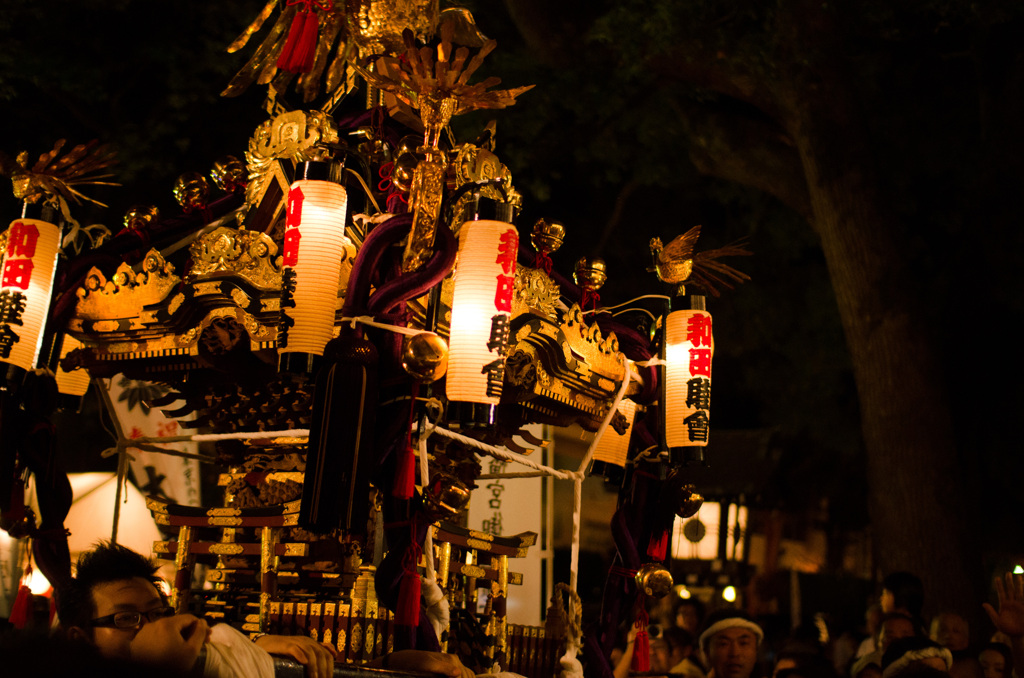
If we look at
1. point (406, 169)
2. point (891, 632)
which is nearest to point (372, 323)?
point (406, 169)

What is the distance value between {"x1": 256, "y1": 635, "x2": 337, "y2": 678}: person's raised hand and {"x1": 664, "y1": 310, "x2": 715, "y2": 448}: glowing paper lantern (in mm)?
3236

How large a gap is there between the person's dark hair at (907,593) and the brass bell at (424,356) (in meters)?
3.42

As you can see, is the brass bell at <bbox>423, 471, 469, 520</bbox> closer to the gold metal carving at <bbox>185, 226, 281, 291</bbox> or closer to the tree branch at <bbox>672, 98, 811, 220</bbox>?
the gold metal carving at <bbox>185, 226, 281, 291</bbox>

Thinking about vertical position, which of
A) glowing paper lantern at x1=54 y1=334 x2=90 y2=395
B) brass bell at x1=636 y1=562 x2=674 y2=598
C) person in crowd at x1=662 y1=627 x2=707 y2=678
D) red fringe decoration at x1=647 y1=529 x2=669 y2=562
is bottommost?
person in crowd at x1=662 y1=627 x2=707 y2=678

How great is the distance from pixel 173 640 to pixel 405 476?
197cm

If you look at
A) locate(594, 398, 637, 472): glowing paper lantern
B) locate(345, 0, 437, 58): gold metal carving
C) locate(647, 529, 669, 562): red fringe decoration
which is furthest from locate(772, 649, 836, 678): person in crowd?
locate(345, 0, 437, 58): gold metal carving

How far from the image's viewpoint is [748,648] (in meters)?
4.59

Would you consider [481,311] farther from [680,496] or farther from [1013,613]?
[1013,613]

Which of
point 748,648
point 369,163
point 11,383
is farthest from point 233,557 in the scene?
point 748,648

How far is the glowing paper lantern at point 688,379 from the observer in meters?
5.31

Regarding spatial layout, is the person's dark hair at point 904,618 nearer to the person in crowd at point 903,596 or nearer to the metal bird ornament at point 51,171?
the person in crowd at point 903,596

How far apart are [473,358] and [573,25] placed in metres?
7.16

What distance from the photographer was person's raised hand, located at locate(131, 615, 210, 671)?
6.69 ft

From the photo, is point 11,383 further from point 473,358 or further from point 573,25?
point 573,25
